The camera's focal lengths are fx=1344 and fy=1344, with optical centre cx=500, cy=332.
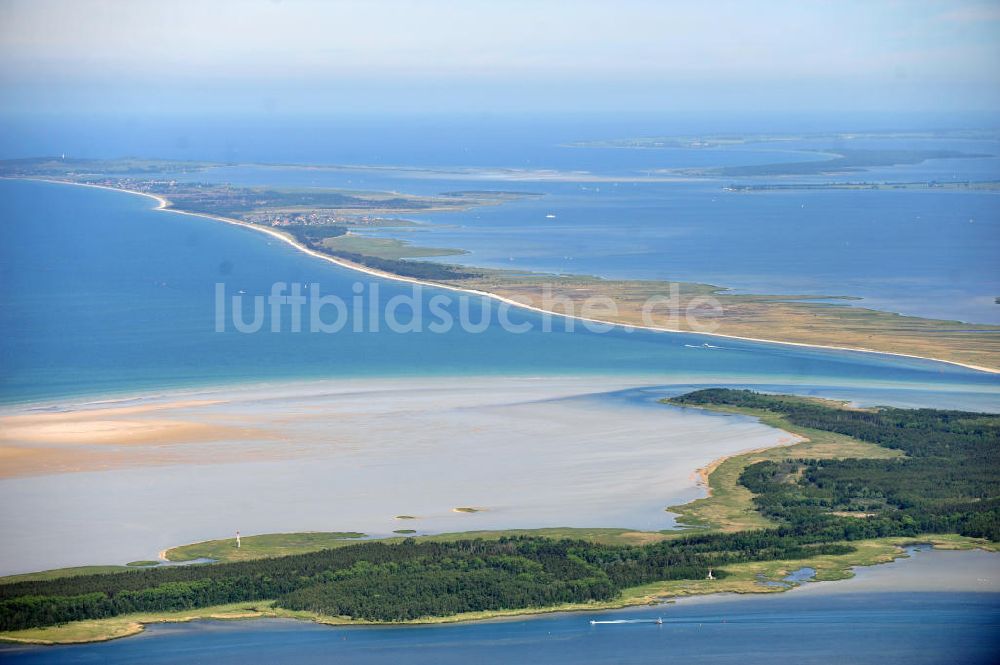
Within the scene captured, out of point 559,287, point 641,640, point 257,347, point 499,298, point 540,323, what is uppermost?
point 559,287

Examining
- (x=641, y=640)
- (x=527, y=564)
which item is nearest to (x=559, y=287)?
(x=527, y=564)

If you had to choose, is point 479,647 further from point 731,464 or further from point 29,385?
point 29,385

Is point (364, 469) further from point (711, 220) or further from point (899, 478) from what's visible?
point (711, 220)

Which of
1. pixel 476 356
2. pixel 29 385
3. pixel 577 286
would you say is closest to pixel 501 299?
pixel 577 286

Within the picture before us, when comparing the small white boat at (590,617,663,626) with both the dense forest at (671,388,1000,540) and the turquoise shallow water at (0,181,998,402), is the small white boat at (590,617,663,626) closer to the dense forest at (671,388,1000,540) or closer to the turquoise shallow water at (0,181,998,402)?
the dense forest at (671,388,1000,540)

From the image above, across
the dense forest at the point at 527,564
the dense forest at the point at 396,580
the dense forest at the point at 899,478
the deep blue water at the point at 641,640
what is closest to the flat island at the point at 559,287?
the dense forest at the point at 899,478

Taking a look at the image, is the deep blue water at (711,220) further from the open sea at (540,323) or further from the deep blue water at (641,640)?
the deep blue water at (641,640)

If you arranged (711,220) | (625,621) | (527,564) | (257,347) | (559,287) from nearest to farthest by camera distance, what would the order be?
(625,621) < (527,564) < (257,347) < (559,287) < (711,220)
